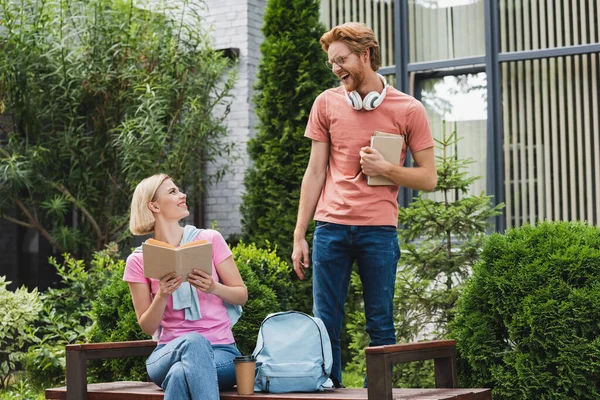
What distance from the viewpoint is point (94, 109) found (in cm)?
855

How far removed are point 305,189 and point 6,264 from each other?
5.38m

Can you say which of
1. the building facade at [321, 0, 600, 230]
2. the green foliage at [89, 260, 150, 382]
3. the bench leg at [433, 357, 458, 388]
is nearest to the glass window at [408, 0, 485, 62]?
the building facade at [321, 0, 600, 230]

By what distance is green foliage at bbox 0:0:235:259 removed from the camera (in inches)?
318

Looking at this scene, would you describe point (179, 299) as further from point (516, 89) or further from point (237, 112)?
point (237, 112)

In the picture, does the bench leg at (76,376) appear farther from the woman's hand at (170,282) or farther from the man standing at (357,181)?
the man standing at (357,181)

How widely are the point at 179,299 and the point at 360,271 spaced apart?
0.82 m

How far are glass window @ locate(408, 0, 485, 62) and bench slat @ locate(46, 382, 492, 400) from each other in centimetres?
475

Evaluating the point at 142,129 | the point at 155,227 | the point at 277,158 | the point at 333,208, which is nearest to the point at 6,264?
the point at 142,129

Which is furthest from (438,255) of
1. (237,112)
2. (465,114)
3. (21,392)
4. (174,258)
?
(237,112)

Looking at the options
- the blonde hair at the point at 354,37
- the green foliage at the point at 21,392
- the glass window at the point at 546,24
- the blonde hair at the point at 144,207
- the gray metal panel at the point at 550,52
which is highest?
the glass window at the point at 546,24

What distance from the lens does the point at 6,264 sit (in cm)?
888

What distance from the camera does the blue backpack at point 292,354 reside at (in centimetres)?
402

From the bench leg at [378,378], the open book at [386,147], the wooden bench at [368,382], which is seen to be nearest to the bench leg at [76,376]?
the wooden bench at [368,382]

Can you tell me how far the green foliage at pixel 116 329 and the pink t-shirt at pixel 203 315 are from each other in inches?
46.0
